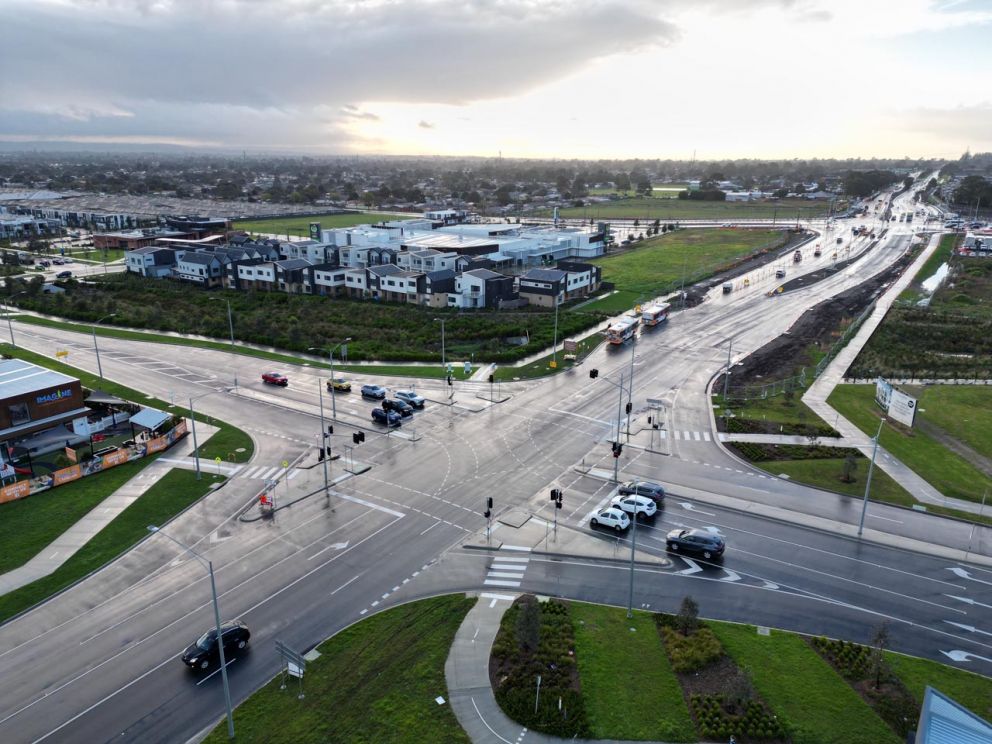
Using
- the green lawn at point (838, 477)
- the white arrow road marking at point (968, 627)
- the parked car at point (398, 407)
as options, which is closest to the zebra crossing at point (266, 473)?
the parked car at point (398, 407)

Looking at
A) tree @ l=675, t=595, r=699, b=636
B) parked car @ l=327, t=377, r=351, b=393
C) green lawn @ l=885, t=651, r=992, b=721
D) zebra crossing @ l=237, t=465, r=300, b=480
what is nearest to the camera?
green lawn @ l=885, t=651, r=992, b=721

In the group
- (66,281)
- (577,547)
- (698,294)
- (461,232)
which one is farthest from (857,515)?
(66,281)

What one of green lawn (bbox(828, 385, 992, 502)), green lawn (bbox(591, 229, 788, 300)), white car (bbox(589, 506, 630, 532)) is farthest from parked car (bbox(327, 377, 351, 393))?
green lawn (bbox(591, 229, 788, 300))

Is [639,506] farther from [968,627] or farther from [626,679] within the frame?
[968,627]

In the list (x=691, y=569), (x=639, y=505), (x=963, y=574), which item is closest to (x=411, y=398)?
(x=639, y=505)

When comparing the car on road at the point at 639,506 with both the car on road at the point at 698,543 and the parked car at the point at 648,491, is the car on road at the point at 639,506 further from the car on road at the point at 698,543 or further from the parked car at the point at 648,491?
the car on road at the point at 698,543

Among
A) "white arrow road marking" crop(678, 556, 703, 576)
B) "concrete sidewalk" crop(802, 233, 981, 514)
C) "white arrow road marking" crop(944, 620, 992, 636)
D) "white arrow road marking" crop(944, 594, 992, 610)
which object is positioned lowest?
"white arrow road marking" crop(678, 556, 703, 576)

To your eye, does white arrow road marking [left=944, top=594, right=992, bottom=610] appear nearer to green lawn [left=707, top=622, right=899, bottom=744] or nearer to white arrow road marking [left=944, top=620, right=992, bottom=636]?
white arrow road marking [left=944, top=620, right=992, bottom=636]
